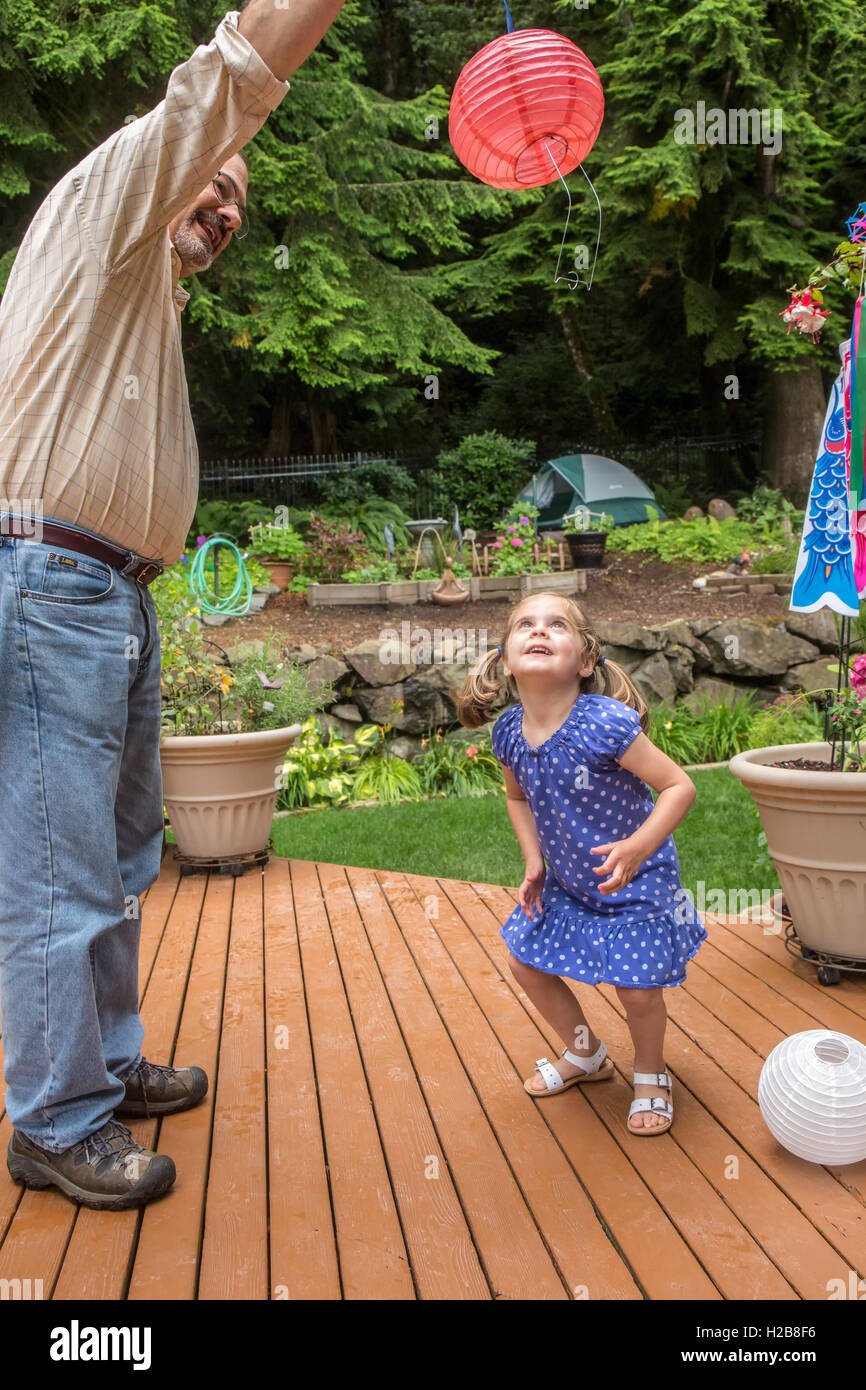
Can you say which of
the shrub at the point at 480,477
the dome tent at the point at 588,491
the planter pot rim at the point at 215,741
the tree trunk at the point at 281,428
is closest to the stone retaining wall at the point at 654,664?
the planter pot rim at the point at 215,741

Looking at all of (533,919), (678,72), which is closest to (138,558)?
(533,919)

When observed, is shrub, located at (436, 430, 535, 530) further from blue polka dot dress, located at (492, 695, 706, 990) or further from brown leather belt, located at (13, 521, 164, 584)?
brown leather belt, located at (13, 521, 164, 584)

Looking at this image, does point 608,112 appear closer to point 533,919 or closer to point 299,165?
point 299,165

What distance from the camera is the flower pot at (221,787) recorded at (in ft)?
13.2

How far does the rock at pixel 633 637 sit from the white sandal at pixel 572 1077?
5.13 m

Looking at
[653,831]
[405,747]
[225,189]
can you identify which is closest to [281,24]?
[225,189]

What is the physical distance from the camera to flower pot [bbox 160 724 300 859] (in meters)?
4.02

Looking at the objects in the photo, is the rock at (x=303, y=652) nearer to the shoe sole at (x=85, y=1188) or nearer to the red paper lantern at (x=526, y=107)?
the red paper lantern at (x=526, y=107)

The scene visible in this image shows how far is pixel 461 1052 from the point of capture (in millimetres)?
2535

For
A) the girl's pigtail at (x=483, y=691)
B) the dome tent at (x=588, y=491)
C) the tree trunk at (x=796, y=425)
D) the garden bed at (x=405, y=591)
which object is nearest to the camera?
the girl's pigtail at (x=483, y=691)

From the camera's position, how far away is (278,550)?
916 cm

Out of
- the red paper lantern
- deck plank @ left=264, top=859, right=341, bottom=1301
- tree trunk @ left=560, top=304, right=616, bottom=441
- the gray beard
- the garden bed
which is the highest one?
tree trunk @ left=560, top=304, right=616, bottom=441

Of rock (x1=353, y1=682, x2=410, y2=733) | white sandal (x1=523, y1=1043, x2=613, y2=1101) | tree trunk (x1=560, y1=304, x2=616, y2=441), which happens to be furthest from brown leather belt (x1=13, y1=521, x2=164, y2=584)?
tree trunk (x1=560, y1=304, x2=616, y2=441)

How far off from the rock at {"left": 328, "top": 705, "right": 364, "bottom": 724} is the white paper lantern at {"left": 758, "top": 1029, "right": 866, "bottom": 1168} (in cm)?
489
